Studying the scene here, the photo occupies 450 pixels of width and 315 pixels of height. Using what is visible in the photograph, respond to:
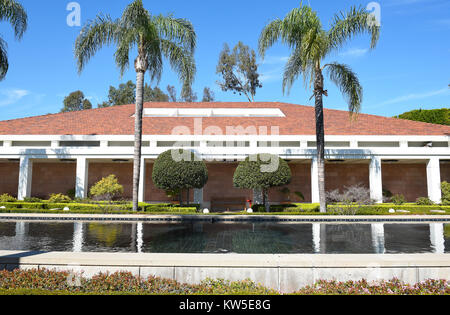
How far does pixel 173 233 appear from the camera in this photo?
10477 millimetres

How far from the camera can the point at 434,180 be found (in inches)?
956

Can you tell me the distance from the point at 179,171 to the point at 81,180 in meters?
9.12

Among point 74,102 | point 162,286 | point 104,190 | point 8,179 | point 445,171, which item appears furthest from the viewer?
point 74,102

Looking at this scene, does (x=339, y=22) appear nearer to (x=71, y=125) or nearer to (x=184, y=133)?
(x=184, y=133)

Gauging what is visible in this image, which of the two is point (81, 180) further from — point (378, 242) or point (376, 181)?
point (376, 181)

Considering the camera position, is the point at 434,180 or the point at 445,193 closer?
the point at 445,193

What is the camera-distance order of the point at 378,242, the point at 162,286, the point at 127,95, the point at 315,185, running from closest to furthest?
the point at 162,286 < the point at 378,242 < the point at 315,185 < the point at 127,95

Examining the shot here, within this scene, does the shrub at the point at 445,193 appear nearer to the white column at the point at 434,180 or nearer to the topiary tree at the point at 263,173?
the white column at the point at 434,180

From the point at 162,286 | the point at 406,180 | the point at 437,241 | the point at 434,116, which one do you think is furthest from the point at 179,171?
the point at 434,116

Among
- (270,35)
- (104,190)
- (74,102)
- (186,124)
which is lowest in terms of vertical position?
(104,190)

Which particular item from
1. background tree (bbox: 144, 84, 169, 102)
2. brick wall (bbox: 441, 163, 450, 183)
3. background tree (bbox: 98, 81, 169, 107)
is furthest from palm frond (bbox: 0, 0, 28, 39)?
background tree (bbox: 144, 84, 169, 102)


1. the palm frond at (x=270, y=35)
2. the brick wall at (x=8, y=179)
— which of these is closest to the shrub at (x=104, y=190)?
the brick wall at (x=8, y=179)
